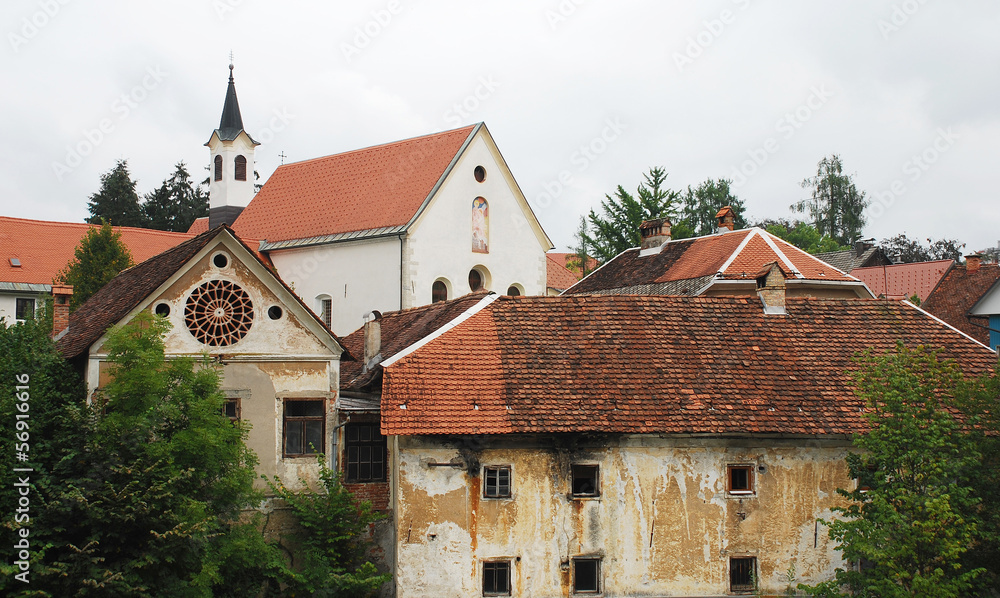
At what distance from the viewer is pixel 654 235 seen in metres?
40.7

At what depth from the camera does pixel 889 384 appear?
1942 cm

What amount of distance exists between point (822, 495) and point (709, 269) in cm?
1413

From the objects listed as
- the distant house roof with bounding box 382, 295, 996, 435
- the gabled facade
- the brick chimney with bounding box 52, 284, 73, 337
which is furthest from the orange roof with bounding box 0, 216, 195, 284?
the distant house roof with bounding box 382, 295, 996, 435

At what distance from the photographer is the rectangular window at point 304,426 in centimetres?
2153

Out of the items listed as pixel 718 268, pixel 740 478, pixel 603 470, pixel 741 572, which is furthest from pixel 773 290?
pixel 718 268

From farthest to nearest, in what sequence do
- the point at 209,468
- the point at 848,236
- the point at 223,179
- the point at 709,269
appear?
the point at 848,236 → the point at 223,179 → the point at 709,269 → the point at 209,468

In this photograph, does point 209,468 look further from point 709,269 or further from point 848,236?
point 848,236

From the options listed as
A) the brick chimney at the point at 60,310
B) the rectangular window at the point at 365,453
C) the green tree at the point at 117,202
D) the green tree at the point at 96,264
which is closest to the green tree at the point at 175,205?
the green tree at the point at 117,202

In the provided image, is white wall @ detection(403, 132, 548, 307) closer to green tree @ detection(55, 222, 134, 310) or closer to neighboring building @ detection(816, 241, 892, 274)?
green tree @ detection(55, 222, 134, 310)

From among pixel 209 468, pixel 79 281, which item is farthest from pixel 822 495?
pixel 79 281

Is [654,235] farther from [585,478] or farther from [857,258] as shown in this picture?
[857,258]

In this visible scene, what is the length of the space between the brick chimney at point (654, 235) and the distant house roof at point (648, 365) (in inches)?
625

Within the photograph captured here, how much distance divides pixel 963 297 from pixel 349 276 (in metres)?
28.5

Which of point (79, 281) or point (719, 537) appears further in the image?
point (79, 281)
